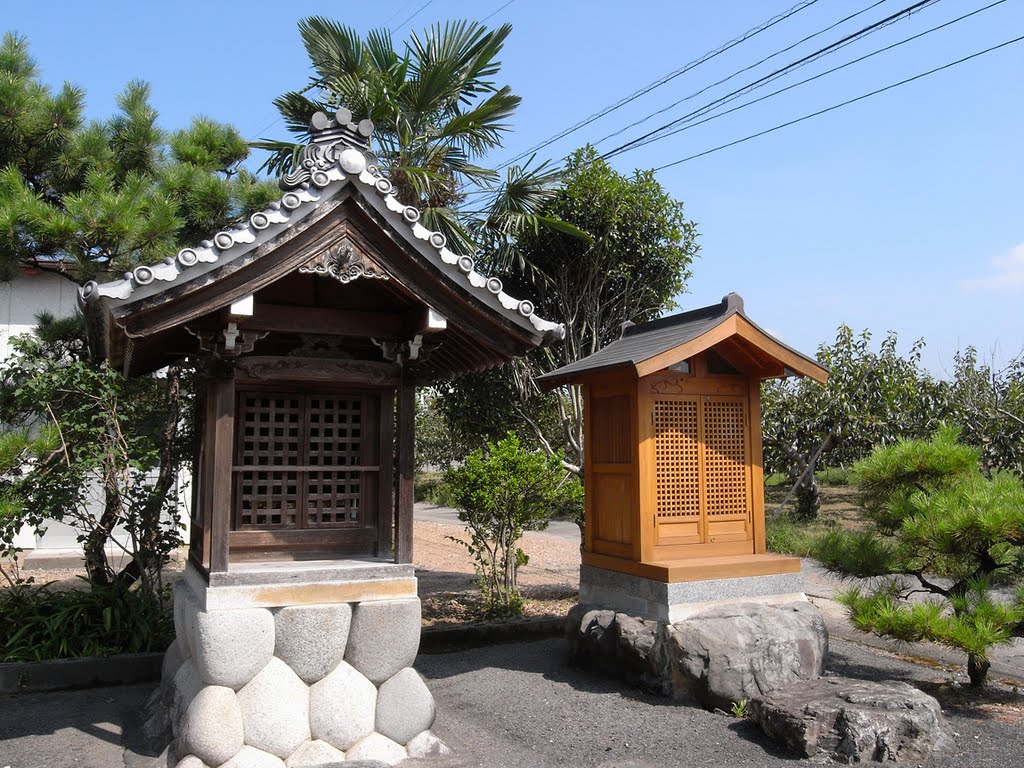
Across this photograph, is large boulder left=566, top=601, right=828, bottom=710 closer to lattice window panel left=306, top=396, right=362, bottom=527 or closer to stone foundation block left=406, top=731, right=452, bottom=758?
stone foundation block left=406, top=731, right=452, bottom=758

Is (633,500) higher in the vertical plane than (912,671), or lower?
higher

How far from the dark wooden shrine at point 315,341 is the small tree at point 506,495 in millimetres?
2740

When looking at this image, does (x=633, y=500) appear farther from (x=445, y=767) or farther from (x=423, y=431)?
(x=423, y=431)

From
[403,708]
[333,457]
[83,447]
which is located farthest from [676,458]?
[83,447]

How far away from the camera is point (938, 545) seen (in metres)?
5.98

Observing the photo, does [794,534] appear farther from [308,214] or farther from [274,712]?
[308,214]

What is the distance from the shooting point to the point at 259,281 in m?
4.62

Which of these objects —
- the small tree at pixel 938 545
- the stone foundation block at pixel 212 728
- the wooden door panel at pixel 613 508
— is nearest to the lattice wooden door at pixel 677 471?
the wooden door panel at pixel 613 508

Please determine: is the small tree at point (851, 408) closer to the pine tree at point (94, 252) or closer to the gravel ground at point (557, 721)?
the gravel ground at point (557, 721)

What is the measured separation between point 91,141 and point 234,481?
5.29m

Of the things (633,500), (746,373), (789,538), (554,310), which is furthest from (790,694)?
(789,538)

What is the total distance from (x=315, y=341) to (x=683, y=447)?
350 centimetres

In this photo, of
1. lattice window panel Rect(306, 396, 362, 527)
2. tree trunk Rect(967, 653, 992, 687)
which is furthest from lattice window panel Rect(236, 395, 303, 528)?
tree trunk Rect(967, 653, 992, 687)

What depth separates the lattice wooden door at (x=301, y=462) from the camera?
5.45 meters
